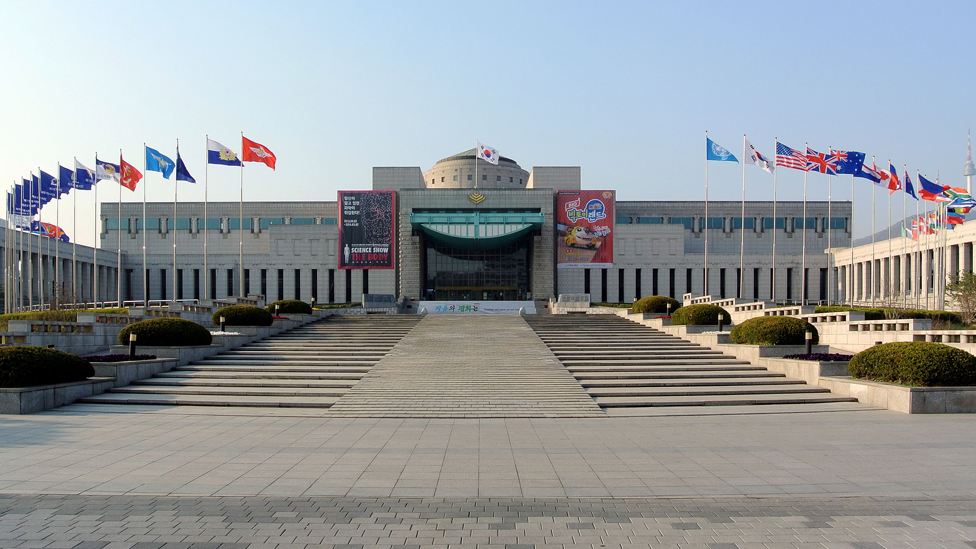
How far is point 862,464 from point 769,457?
133 centimetres

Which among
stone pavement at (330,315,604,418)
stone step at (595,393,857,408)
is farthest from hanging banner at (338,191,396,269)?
stone step at (595,393,857,408)

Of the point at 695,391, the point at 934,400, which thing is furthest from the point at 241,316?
the point at 934,400

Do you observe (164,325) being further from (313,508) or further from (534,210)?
(534,210)

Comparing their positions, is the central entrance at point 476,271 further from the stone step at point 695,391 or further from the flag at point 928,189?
the stone step at point 695,391

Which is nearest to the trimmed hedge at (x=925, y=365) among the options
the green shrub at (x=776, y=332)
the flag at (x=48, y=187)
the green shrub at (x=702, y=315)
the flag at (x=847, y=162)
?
the green shrub at (x=776, y=332)

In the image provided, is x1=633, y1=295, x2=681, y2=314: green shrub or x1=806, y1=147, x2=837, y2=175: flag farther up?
x1=806, y1=147, x2=837, y2=175: flag

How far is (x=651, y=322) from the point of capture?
3253 cm

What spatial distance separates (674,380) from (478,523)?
13277 millimetres

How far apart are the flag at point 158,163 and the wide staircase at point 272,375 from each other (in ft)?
43.5

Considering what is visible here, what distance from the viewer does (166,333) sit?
21578 mm

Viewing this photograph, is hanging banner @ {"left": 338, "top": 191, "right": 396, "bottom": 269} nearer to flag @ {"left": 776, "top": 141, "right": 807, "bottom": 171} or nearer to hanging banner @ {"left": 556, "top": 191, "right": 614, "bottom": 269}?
hanging banner @ {"left": 556, "top": 191, "right": 614, "bottom": 269}

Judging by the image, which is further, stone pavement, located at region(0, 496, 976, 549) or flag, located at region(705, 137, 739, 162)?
flag, located at region(705, 137, 739, 162)

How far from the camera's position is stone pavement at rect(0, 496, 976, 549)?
6547 millimetres

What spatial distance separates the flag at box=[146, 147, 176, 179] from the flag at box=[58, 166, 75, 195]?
4.20 meters
